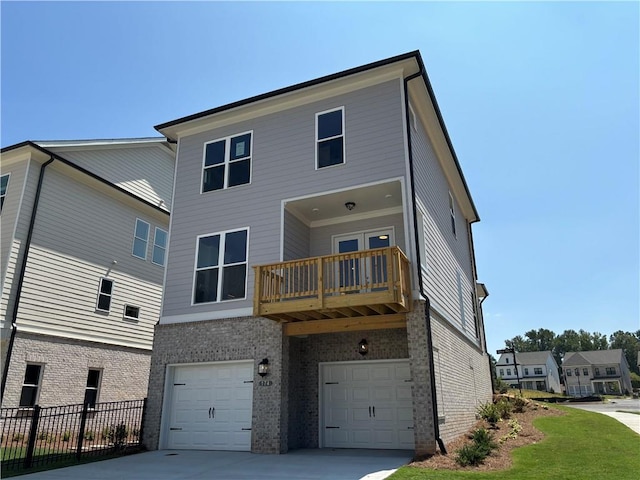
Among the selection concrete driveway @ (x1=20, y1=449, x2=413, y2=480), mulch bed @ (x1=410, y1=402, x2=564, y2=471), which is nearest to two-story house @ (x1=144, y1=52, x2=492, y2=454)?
mulch bed @ (x1=410, y1=402, x2=564, y2=471)

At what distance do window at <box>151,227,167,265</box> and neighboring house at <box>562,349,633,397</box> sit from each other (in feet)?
226

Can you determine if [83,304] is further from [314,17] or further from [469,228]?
[469,228]

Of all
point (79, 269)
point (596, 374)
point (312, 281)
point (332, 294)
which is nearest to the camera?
point (332, 294)

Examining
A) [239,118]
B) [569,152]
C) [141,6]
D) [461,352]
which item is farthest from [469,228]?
[141,6]

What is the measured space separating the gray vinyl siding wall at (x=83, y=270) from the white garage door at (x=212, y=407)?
19.0 ft

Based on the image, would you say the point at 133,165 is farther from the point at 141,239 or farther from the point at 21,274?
the point at 21,274

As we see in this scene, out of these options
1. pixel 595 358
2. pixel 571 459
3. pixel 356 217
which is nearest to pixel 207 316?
pixel 356 217

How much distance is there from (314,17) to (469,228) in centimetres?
1315

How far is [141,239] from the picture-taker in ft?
62.3

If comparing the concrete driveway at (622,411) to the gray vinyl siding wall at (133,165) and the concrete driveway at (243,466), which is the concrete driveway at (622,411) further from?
the gray vinyl siding wall at (133,165)

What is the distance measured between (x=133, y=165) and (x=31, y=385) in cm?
933

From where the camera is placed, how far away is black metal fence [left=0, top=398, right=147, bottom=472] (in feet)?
30.6

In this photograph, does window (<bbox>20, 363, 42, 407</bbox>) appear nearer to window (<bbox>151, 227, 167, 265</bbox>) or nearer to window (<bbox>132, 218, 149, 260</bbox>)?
window (<bbox>132, 218, 149, 260</bbox>)

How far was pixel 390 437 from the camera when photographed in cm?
1100
